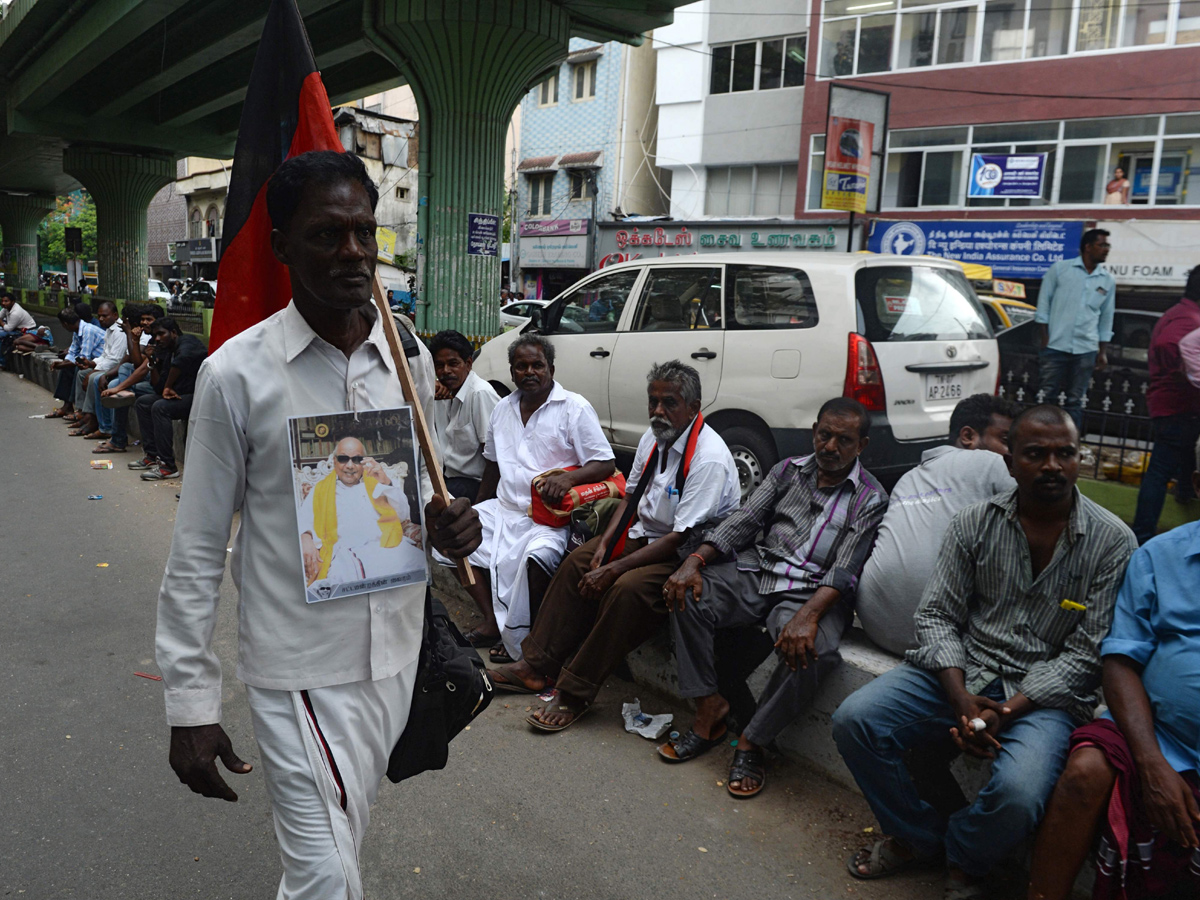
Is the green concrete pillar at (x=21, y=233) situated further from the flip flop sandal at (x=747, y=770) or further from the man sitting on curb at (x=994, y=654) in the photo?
the man sitting on curb at (x=994, y=654)

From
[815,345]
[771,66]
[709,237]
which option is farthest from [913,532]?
[771,66]

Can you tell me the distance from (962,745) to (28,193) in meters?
43.6

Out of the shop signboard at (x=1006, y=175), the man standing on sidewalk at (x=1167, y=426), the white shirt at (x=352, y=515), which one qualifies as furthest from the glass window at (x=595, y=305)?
the shop signboard at (x=1006, y=175)

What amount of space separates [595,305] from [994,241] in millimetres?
15615

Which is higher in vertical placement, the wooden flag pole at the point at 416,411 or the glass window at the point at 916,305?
the glass window at the point at 916,305

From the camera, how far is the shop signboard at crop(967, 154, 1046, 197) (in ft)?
65.4

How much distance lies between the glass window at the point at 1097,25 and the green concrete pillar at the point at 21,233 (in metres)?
37.4

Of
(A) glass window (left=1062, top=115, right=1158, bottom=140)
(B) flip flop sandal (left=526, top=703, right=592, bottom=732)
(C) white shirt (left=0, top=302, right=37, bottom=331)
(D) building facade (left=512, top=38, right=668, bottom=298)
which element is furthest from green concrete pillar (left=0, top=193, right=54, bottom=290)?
(B) flip flop sandal (left=526, top=703, right=592, bottom=732)

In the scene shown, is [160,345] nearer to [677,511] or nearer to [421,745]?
[677,511]

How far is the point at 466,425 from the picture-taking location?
5.32 metres

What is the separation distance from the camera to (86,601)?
5105 mm

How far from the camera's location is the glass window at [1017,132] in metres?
19.9

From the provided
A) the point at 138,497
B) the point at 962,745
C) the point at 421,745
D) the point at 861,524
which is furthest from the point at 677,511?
the point at 138,497

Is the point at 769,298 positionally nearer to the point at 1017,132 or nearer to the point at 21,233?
the point at 1017,132
